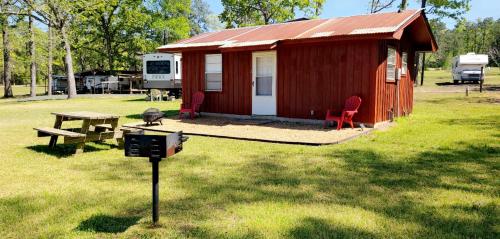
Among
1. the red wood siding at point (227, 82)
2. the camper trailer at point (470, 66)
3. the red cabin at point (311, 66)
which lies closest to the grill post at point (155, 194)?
the red cabin at point (311, 66)

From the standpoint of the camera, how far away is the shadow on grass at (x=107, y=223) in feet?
12.4

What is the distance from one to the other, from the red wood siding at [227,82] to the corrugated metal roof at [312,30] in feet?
1.72

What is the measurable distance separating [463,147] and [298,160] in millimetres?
3448

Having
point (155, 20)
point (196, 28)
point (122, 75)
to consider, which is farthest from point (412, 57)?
point (196, 28)

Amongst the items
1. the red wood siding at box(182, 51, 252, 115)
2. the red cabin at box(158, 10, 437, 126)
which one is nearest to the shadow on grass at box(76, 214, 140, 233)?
the red cabin at box(158, 10, 437, 126)

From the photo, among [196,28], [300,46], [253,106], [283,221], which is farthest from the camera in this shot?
[196,28]

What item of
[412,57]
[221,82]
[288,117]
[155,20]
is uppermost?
[155,20]

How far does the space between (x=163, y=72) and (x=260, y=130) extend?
1560cm

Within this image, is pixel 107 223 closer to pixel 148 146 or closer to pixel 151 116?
pixel 148 146

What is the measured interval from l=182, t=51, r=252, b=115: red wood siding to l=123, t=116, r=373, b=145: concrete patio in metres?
0.63

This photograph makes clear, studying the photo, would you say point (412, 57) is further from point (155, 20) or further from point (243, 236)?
point (155, 20)

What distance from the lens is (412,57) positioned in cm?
1385

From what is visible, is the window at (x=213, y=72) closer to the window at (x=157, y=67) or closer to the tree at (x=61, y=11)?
A: the window at (x=157, y=67)

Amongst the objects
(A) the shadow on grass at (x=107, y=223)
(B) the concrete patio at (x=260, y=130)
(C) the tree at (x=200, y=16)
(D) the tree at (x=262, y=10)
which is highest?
(C) the tree at (x=200, y=16)
